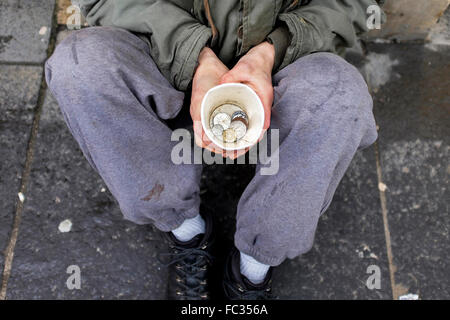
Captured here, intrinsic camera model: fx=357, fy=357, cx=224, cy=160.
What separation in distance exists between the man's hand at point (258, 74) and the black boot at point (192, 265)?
23.1 inches

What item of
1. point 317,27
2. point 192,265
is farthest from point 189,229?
point 317,27

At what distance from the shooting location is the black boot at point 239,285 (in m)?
1.26

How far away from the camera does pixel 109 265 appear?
1413mm

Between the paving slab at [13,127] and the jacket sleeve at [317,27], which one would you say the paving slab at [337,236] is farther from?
the paving slab at [13,127]

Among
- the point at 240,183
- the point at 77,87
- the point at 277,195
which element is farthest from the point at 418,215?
the point at 77,87

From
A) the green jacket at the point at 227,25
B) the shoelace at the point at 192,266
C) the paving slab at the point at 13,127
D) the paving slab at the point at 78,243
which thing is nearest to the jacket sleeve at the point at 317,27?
the green jacket at the point at 227,25

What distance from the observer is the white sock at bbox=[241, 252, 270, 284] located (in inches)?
47.2

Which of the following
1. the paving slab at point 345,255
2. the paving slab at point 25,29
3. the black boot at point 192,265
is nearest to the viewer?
the black boot at point 192,265

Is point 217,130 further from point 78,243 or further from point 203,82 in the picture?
point 78,243

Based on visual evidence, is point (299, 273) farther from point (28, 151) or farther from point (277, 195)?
point (28, 151)

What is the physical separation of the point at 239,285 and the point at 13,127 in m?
1.19

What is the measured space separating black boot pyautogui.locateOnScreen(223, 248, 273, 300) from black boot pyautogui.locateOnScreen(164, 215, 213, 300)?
8cm

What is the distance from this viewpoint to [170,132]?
1.02 m
